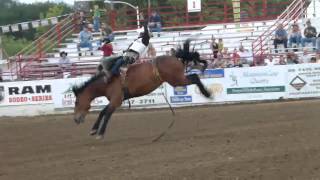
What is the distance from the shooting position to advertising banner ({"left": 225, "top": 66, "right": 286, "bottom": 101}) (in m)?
22.1

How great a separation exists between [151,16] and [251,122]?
18126 millimetres

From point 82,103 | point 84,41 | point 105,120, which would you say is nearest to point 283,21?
point 84,41

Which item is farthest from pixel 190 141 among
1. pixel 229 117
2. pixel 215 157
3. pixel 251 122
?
pixel 229 117

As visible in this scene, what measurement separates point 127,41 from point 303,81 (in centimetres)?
1093

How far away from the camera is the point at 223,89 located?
2234 cm

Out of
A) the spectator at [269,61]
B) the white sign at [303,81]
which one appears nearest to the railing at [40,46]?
the spectator at [269,61]

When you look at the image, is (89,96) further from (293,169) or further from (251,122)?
(293,169)

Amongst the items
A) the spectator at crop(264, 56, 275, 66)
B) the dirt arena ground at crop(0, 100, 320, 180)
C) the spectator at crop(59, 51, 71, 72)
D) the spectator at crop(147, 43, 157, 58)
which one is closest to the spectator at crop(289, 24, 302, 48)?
the spectator at crop(264, 56, 275, 66)

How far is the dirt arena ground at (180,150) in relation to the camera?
8.12m

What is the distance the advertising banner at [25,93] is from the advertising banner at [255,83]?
6767mm

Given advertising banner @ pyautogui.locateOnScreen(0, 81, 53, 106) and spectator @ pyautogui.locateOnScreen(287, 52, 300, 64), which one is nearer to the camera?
spectator @ pyautogui.locateOnScreen(287, 52, 300, 64)

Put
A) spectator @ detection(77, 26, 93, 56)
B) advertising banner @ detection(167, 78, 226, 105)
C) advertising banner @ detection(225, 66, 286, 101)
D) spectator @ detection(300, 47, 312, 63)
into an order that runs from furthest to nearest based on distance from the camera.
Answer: spectator @ detection(77, 26, 93, 56) < spectator @ detection(300, 47, 312, 63) < advertising banner @ detection(167, 78, 226, 105) < advertising banner @ detection(225, 66, 286, 101)

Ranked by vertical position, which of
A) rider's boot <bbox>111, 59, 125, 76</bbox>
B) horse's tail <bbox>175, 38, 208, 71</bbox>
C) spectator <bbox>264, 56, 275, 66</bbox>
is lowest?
spectator <bbox>264, 56, 275, 66</bbox>

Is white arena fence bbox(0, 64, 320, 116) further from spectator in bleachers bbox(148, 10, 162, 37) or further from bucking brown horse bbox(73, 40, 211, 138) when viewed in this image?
spectator in bleachers bbox(148, 10, 162, 37)
